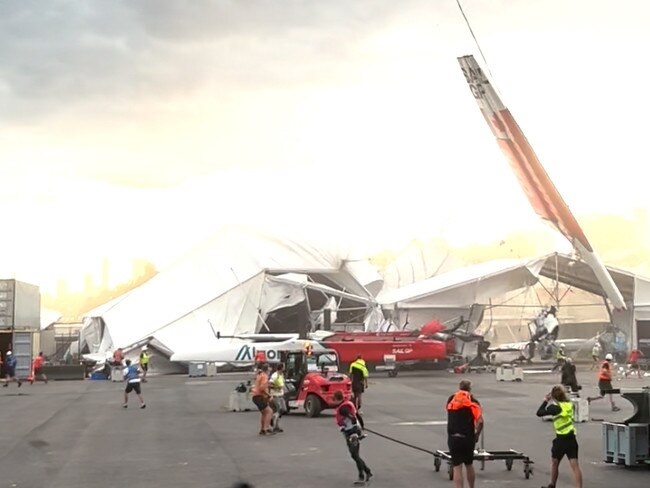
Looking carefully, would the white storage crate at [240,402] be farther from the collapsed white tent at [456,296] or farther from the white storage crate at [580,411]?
the collapsed white tent at [456,296]

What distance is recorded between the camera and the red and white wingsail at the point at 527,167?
49875 millimetres

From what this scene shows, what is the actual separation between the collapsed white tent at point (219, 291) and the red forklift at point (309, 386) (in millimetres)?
33155

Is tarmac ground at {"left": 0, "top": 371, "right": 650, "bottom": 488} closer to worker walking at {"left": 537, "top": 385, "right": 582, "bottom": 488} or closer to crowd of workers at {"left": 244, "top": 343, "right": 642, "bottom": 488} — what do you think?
crowd of workers at {"left": 244, "top": 343, "right": 642, "bottom": 488}

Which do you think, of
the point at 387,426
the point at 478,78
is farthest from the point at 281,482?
the point at 478,78

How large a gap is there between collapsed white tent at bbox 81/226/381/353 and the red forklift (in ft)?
109

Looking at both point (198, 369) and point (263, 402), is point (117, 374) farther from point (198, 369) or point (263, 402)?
point (263, 402)

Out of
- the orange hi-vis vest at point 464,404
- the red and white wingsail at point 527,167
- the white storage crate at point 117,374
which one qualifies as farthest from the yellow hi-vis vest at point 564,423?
the red and white wingsail at point 527,167

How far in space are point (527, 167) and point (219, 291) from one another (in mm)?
23460

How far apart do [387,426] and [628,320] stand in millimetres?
45171

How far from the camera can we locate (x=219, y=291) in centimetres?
6325

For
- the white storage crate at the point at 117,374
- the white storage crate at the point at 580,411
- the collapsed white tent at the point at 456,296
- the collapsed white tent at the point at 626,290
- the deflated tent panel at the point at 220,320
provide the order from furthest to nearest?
1. the collapsed white tent at the point at 456,296
2. the collapsed white tent at the point at 626,290
3. the deflated tent panel at the point at 220,320
4. the white storage crate at the point at 117,374
5. the white storage crate at the point at 580,411

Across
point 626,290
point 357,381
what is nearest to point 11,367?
point 357,381

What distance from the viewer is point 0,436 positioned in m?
19.6

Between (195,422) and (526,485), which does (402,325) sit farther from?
(526,485)
